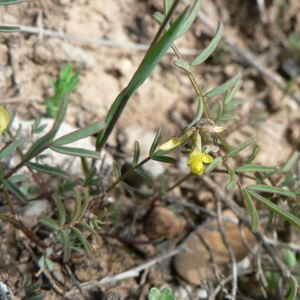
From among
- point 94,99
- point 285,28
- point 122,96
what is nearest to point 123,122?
point 94,99

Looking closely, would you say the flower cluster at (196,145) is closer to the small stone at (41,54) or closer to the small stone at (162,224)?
the small stone at (162,224)

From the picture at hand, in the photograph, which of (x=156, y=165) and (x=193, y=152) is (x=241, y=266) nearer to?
(x=156, y=165)

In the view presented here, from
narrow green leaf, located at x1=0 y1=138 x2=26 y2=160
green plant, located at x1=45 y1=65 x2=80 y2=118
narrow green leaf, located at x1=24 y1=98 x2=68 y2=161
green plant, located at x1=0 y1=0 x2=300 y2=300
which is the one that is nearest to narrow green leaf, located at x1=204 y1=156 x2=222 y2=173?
green plant, located at x1=0 y1=0 x2=300 y2=300

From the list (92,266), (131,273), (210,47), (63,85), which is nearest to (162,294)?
(131,273)

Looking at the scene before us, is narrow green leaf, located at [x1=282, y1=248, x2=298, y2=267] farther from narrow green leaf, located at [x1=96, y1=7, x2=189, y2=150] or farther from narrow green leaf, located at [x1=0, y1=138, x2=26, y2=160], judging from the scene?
narrow green leaf, located at [x1=0, y1=138, x2=26, y2=160]

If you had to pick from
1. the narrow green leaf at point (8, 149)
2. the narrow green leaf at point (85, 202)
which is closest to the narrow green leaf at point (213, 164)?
the narrow green leaf at point (85, 202)

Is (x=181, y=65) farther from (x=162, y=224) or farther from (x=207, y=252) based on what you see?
(x=207, y=252)
